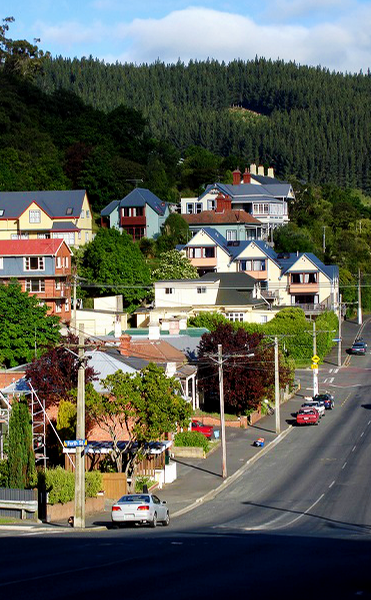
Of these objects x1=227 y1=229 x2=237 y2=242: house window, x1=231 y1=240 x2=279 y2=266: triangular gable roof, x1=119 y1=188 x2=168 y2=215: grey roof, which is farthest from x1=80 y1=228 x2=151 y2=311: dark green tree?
x1=227 y1=229 x2=237 y2=242: house window

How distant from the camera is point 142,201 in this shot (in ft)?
390

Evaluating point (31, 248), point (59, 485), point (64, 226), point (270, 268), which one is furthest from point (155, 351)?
point (270, 268)

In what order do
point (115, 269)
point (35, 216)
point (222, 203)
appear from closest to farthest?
1. point (115, 269)
2. point (35, 216)
3. point (222, 203)

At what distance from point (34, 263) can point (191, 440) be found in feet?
113

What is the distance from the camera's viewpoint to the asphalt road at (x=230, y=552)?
61.2 ft

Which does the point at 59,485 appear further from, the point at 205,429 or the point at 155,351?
the point at 155,351

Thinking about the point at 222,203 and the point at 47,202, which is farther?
the point at 222,203

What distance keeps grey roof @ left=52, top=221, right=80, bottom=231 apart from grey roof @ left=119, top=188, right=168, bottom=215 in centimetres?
1431

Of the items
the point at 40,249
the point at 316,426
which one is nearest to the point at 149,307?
the point at 40,249

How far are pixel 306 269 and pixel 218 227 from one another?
16.8 meters

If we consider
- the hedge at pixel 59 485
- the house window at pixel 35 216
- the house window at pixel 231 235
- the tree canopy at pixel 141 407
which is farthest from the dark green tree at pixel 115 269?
the hedge at pixel 59 485

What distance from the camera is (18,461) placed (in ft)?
137

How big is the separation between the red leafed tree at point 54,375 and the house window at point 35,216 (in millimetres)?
49140

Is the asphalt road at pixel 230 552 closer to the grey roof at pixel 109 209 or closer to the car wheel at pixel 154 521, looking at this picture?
the car wheel at pixel 154 521
